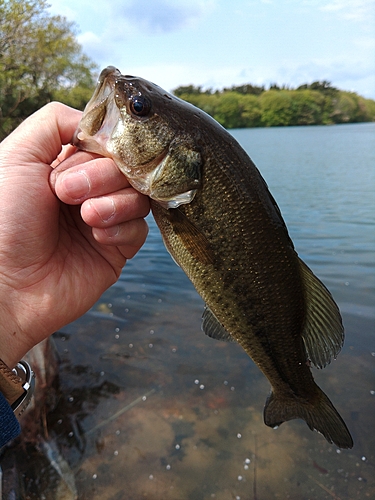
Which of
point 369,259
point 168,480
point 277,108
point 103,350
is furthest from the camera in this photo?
point 277,108

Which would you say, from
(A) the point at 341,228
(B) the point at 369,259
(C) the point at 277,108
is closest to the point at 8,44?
(A) the point at 341,228

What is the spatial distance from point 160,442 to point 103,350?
92.7 inches

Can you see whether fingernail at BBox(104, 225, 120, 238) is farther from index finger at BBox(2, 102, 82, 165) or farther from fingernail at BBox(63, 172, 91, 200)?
index finger at BBox(2, 102, 82, 165)

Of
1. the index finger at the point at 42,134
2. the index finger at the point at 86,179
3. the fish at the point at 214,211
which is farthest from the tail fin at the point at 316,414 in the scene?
the index finger at the point at 42,134

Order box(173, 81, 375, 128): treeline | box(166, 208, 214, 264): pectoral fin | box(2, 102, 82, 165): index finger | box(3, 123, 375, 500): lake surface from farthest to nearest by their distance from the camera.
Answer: box(173, 81, 375, 128): treeline, box(3, 123, 375, 500): lake surface, box(2, 102, 82, 165): index finger, box(166, 208, 214, 264): pectoral fin

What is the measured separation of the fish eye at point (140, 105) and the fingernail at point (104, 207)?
50cm

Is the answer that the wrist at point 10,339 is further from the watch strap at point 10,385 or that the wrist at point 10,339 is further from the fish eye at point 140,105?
the fish eye at point 140,105

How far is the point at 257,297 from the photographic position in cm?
216

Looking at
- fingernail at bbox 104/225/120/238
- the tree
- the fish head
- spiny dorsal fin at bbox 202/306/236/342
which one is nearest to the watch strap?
fingernail at bbox 104/225/120/238

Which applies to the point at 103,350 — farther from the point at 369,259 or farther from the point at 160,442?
the point at 369,259

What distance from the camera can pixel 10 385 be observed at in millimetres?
2068

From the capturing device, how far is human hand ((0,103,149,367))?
6.62 ft

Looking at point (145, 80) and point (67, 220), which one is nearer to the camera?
point (145, 80)

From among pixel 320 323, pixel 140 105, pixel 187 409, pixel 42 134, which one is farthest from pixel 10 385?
pixel 187 409
